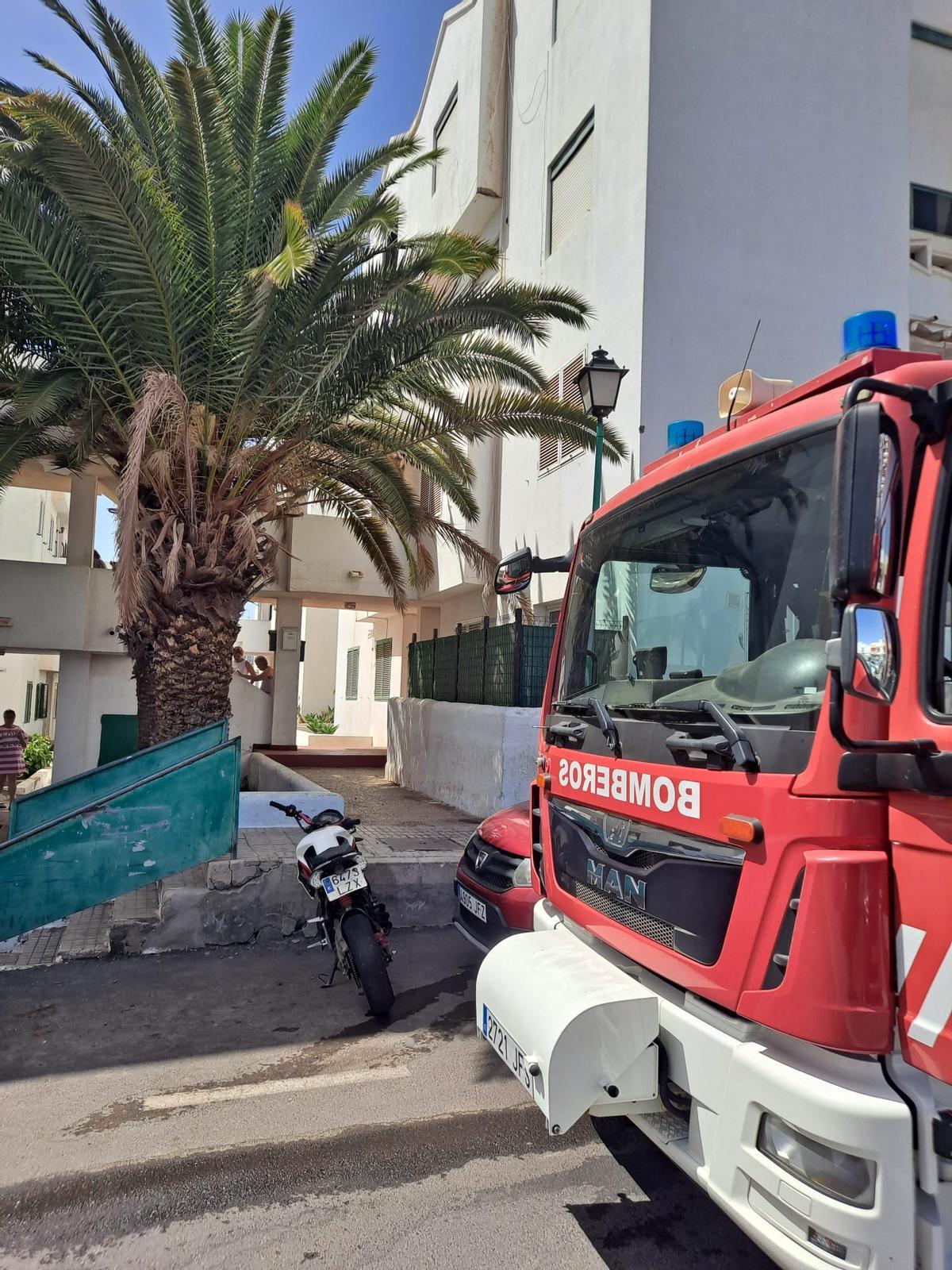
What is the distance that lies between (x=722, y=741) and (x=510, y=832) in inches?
117

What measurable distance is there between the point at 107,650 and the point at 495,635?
8.22 m

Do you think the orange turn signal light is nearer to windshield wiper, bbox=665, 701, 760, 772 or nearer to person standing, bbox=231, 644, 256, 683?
windshield wiper, bbox=665, 701, 760, 772

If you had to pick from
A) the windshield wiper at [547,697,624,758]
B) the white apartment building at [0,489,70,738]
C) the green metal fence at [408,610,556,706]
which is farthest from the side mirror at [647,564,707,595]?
the white apartment building at [0,489,70,738]

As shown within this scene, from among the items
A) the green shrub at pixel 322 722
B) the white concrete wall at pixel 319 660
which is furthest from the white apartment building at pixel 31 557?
the white concrete wall at pixel 319 660

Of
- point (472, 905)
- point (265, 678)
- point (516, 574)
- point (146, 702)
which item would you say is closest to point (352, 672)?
point (265, 678)

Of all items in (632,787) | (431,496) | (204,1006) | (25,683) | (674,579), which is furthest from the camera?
(25,683)

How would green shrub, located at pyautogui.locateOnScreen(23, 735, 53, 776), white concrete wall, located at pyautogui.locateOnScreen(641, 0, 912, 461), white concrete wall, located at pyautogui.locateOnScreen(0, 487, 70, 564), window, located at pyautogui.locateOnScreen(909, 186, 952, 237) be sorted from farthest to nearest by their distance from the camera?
white concrete wall, located at pyautogui.locateOnScreen(0, 487, 70, 564), green shrub, located at pyautogui.locateOnScreen(23, 735, 53, 776), window, located at pyautogui.locateOnScreen(909, 186, 952, 237), white concrete wall, located at pyautogui.locateOnScreen(641, 0, 912, 461)

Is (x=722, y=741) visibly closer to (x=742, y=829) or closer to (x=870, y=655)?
(x=742, y=829)

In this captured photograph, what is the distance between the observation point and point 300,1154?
337 cm

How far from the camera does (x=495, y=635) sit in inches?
398

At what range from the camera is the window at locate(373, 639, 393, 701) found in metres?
21.9

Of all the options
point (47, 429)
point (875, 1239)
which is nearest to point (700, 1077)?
point (875, 1239)

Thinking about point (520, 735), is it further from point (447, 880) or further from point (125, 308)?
point (125, 308)

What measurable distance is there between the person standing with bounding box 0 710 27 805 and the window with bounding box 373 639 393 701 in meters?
9.84
